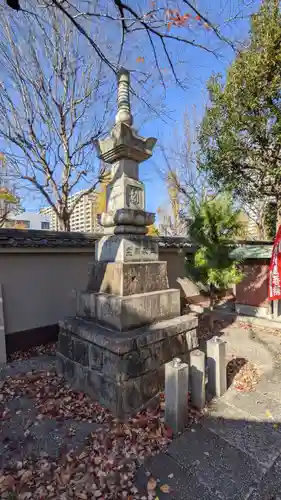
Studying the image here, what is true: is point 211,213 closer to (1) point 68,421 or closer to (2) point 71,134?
(1) point 68,421

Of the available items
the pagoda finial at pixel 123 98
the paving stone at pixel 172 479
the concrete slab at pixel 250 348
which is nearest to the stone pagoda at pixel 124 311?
the pagoda finial at pixel 123 98

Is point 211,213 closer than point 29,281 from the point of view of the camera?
No

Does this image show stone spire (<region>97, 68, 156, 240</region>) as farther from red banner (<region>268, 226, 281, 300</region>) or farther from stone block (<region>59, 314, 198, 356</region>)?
red banner (<region>268, 226, 281, 300</region>)

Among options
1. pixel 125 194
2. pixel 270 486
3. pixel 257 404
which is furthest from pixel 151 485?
pixel 125 194

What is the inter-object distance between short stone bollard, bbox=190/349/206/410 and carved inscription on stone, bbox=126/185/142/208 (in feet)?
7.45

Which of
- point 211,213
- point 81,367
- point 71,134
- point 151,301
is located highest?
point 71,134

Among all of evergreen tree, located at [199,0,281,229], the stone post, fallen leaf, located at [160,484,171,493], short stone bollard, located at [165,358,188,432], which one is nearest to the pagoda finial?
evergreen tree, located at [199,0,281,229]

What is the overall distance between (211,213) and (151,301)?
314 cm

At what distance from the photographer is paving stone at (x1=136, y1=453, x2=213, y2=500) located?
2.01 meters

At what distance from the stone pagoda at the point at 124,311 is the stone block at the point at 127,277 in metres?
0.01

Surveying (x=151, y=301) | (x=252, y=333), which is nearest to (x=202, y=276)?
(x=252, y=333)

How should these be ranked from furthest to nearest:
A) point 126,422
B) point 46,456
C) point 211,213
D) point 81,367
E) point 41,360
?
point 211,213 < point 41,360 < point 81,367 < point 126,422 < point 46,456

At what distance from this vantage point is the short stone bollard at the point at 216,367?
132 inches

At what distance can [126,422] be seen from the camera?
282cm
